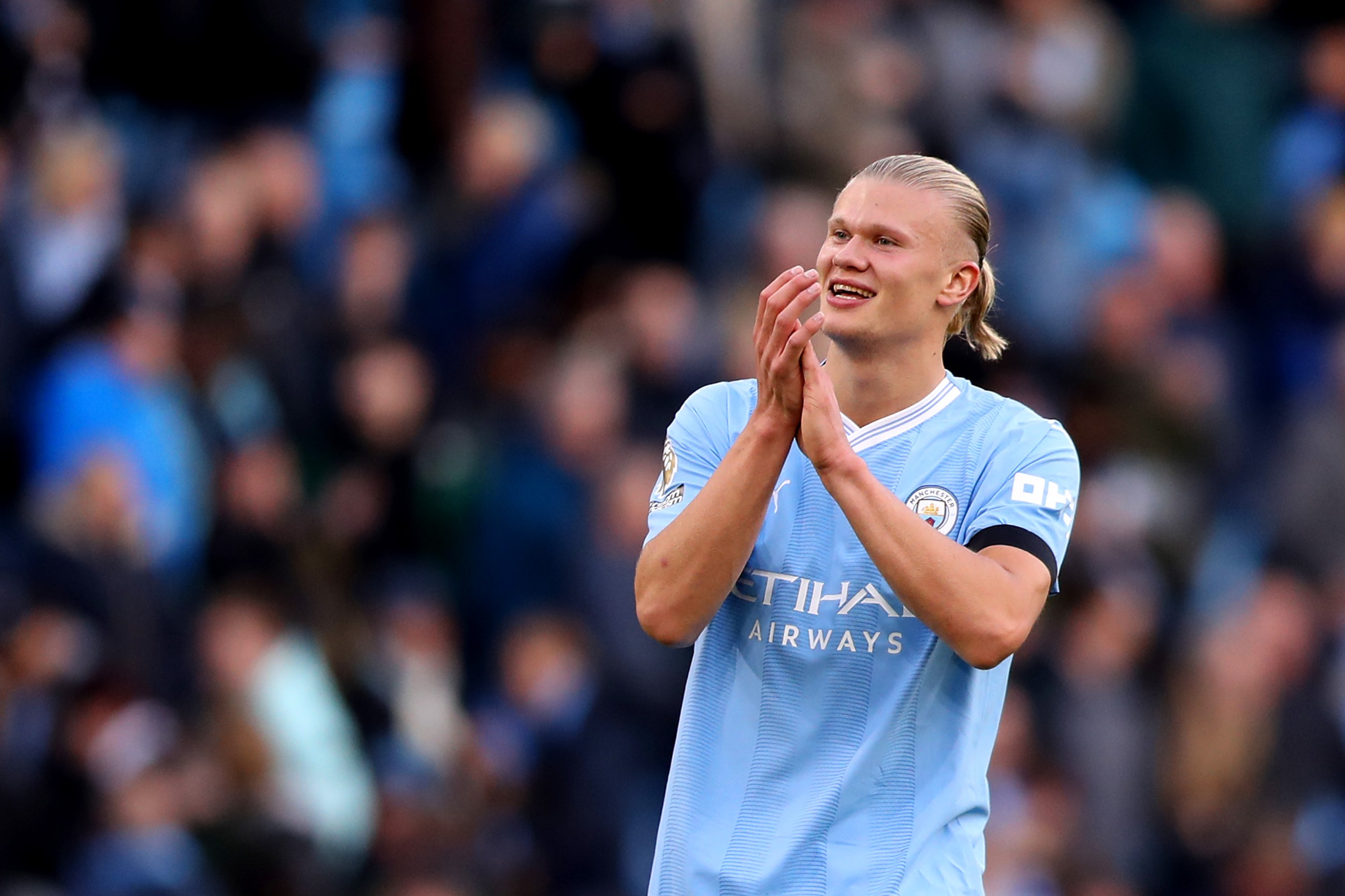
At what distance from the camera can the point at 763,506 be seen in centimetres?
399

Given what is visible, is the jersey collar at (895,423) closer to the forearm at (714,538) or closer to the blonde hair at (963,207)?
the blonde hair at (963,207)

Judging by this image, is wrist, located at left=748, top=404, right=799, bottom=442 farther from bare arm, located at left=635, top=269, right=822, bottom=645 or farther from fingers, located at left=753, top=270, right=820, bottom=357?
fingers, located at left=753, top=270, right=820, bottom=357

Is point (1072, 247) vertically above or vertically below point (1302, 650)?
above

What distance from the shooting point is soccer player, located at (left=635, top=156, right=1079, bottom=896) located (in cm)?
395

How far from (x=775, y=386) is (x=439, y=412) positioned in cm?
651

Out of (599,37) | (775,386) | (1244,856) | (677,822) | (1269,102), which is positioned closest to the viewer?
(775,386)

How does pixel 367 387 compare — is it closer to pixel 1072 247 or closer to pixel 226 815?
pixel 226 815

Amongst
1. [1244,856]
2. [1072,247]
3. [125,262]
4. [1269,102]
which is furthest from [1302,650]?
[125,262]

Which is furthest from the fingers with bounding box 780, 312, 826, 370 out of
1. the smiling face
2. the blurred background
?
the blurred background

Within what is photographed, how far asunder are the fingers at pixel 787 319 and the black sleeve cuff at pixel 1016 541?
54 centimetres

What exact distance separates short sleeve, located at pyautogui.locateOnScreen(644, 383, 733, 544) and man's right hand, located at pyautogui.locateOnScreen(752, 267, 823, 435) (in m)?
0.34

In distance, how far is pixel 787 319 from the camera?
3920 mm

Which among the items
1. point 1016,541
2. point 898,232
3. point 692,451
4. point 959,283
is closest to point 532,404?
point 692,451

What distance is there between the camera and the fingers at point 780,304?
12.8 feet
